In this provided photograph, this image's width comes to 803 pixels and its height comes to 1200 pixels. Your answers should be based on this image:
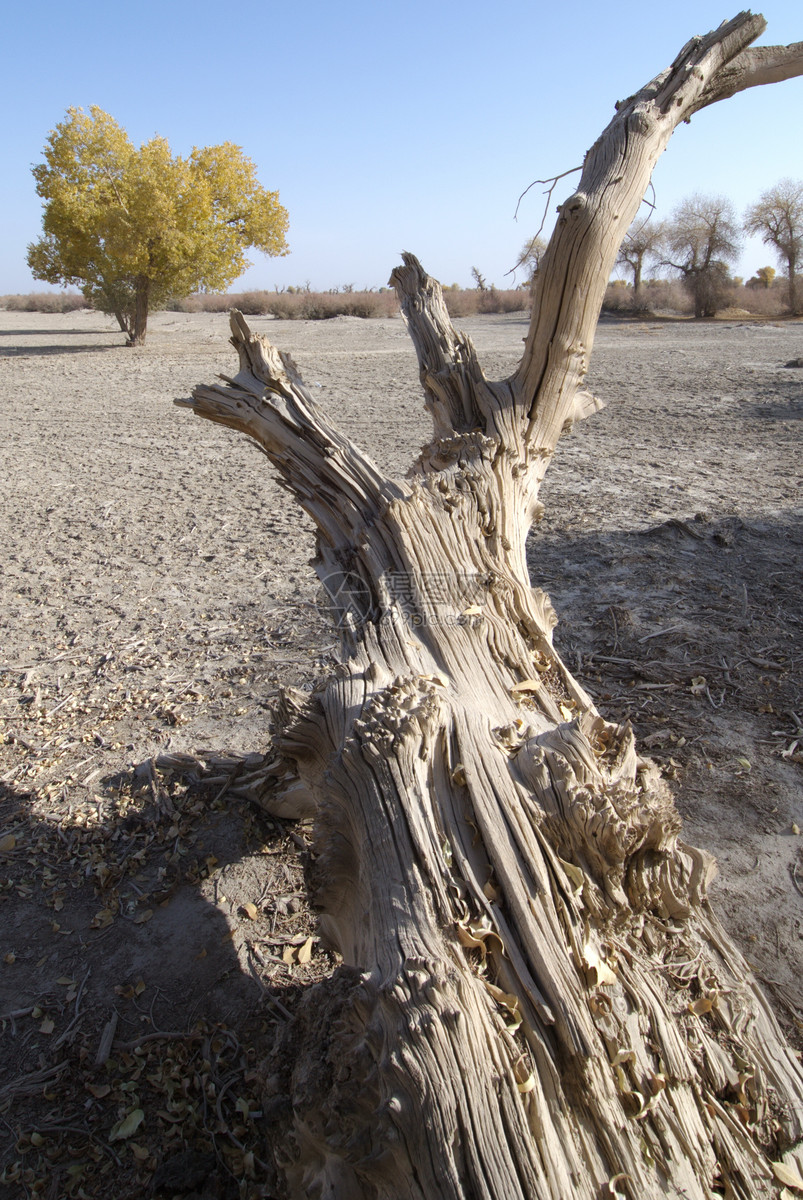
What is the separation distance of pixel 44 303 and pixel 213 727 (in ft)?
116

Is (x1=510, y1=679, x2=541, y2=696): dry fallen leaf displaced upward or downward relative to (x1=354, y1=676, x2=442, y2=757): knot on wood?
downward

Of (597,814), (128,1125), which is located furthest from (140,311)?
(597,814)

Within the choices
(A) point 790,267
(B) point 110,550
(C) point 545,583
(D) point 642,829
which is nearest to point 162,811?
(D) point 642,829

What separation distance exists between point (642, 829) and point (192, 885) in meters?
1.55

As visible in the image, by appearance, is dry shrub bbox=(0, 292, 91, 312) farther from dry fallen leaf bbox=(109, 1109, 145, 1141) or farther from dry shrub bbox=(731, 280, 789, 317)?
dry fallen leaf bbox=(109, 1109, 145, 1141)

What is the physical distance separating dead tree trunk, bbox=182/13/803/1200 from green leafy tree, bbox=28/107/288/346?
15224 millimetres

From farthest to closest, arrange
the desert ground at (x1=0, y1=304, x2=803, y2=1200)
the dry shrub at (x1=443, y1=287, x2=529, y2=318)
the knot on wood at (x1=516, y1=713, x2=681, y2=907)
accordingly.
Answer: the dry shrub at (x1=443, y1=287, x2=529, y2=318) < the desert ground at (x1=0, y1=304, x2=803, y2=1200) < the knot on wood at (x1=516, y1=713, x2=681, y2=907)

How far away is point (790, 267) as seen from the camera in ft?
71.9

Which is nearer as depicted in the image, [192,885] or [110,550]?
[192,885]

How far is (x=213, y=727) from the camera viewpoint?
3.19 m

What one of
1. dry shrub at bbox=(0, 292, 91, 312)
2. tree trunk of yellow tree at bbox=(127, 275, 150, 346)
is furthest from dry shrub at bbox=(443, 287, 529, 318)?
dry shrub at bbox=(0, 292, 91, 312)

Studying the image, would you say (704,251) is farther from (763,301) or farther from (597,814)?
(597,814)

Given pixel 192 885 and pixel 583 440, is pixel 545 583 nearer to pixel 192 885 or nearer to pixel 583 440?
pixel 192 885

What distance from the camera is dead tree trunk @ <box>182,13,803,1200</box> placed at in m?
1.20
